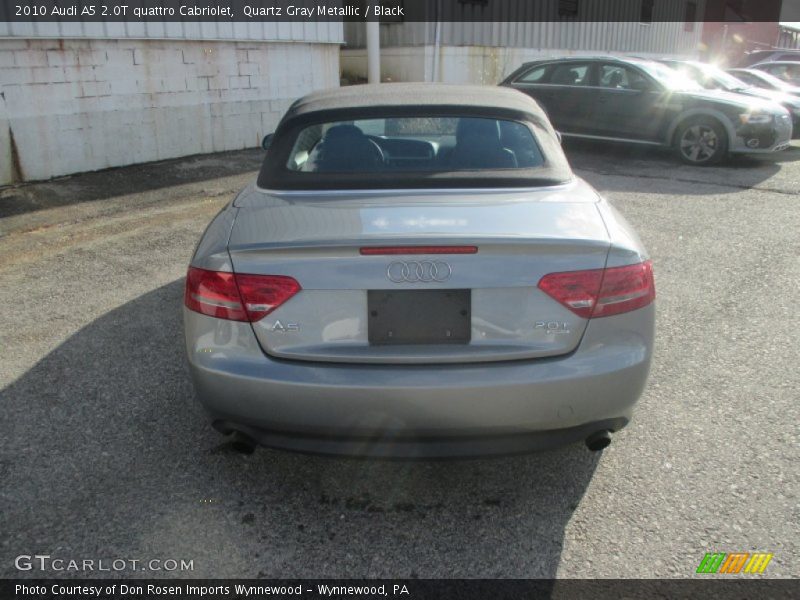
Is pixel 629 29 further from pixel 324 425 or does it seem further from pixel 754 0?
pixel 324 425

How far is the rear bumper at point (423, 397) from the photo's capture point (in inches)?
97.0

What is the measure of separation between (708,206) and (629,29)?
59.3ft

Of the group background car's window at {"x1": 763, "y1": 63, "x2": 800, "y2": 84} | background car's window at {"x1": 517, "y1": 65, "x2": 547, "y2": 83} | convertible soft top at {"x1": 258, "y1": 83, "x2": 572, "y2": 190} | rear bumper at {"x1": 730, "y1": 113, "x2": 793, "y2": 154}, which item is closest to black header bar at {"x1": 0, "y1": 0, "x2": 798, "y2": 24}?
background car's window at {"x1": 517, "y1": 65, "x2": 547, "y2": 83}

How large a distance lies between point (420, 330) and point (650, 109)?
989cm

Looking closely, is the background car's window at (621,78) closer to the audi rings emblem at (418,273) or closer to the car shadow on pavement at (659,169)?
the car shadow on pavement at (659,169)

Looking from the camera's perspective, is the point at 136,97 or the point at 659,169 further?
the point at 659,169

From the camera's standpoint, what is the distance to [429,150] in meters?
3.75

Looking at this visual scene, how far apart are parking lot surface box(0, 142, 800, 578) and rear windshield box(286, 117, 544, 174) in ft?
4.48

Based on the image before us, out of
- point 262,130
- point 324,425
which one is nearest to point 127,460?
point 324,425

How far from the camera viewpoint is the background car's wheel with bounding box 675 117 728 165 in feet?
34.6

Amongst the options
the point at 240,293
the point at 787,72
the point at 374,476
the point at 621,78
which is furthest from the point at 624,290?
the point at 787,72

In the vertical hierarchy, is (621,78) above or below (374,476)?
above

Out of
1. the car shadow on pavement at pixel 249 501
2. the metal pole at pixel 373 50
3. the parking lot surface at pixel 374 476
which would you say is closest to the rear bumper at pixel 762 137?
the parking lot surface at pixel 374 476

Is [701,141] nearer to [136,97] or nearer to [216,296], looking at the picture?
[136,97]
